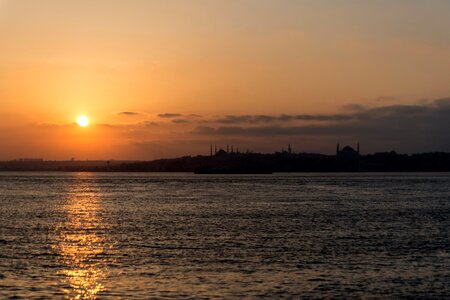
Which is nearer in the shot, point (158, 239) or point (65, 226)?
point (158, 239)

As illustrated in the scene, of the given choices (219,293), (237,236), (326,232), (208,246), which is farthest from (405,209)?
(219,293)

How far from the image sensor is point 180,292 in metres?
32.1

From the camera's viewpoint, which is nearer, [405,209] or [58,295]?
[58,295]

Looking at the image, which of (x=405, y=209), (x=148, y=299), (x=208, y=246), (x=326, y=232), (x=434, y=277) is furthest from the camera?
→ (x=405, y=209)

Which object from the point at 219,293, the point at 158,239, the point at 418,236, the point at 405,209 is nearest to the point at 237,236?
the point at 158,239

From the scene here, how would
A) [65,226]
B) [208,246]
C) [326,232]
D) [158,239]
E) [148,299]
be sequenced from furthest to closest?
1. [65,226]
2. [326,232]
3. [158,239]
4. [208,246]
5. [148,299]

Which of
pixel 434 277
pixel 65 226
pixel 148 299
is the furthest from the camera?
pixel 65 226

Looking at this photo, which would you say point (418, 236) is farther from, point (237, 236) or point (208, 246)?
point (208, 246)

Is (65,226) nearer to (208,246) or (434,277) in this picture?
(208,246)

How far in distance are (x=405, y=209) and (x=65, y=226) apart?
156ft

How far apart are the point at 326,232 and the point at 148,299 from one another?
3190cm

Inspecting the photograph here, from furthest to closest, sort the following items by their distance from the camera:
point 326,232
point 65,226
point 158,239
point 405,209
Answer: point 405,209 → point 65,226 → point 326,232 → point 158,239

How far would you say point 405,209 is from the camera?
94125mm

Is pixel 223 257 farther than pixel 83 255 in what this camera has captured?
No
